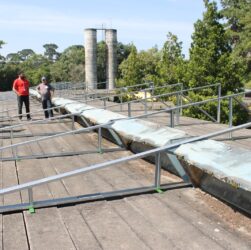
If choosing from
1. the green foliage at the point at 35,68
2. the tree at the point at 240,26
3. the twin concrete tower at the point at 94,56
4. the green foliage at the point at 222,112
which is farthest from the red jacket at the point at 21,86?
the green foliage at the point at 35,68

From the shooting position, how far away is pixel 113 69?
175 ft

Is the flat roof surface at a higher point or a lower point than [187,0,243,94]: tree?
lower

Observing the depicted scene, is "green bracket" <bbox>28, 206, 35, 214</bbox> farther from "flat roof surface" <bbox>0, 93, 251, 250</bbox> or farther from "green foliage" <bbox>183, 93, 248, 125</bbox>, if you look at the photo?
"green foliage" <bbox>183, 93, 248, 125</bbox>

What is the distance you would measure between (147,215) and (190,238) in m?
0.62

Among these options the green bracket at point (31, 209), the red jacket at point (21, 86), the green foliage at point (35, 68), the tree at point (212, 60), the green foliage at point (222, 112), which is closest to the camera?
the green bracket at point (31, 209)

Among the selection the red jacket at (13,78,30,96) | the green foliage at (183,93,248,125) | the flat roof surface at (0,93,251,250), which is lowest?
the green foliage at (183,93,248,125)

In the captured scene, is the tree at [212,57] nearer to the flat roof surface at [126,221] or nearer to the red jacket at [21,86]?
the red jacket at [21,86]

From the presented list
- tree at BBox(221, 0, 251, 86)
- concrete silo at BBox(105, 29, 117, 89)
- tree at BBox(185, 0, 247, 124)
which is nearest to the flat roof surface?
tree at BBox(185, 0, 247, 124)

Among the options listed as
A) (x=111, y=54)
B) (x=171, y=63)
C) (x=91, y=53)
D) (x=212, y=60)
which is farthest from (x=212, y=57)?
(x=111, y=54)

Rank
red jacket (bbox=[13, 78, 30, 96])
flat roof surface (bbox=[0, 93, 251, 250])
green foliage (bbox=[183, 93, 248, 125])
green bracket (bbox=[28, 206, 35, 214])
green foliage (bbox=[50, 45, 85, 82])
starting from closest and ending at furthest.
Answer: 1. flat roof surface (bbox=[0, 93, 251, 250])
2. green bracket (bbox=[28, 206, 35, 214])
3. red jacket (bbox=[13, 78, 30, 96])
4. green foliage (bbox=[183, 93, 248, 125])
5. green foliage (bbox=[50, 45, 85, 82])

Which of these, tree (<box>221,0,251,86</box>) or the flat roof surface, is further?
tree (<box>221,0,251,86</box>)

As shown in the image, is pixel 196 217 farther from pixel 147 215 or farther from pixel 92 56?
pixel 92 56

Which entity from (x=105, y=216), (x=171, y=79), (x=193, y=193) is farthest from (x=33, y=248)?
(x=171, y=79)

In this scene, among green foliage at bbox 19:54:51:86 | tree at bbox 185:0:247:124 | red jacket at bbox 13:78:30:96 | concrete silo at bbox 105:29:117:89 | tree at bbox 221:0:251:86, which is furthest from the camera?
green foliage at bbox 19:54:51:86
